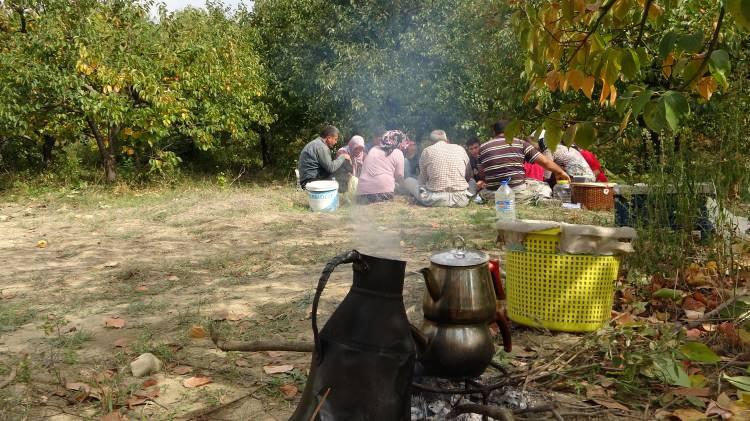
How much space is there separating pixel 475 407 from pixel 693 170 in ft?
8.27

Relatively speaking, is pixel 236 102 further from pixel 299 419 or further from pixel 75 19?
pixel 299 419

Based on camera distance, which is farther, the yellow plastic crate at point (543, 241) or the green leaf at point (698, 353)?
the yellow plastic crate at point (543, 241)

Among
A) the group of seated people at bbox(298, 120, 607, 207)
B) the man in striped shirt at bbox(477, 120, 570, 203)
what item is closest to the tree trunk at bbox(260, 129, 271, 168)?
the group of seated people at bbox(298, 120, 607, 207)

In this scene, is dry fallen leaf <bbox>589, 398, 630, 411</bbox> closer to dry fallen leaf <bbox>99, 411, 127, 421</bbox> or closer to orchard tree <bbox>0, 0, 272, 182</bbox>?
dry fallen leaf <bbox>99, 411, 127, 421</bbox>

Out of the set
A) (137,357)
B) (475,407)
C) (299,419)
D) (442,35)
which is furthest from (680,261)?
(442,35)

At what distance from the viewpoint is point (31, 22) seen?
11.3 metres

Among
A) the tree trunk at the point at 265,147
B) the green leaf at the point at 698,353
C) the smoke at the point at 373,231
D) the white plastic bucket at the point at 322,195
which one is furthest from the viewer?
the tree trunk at the point at 265,147

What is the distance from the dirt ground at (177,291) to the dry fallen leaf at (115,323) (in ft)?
0.07

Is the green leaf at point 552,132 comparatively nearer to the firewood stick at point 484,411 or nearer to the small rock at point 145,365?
the firewood stick at point 484,411

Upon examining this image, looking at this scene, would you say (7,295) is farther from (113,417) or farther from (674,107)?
(674,107)

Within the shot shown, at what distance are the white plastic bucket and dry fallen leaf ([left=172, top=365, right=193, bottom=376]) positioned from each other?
17.5 feet

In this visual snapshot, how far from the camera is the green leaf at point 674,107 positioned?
1.62 metres

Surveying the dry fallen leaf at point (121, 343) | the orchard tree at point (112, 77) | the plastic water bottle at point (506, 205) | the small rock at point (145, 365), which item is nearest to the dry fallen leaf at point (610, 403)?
the small rock at point (145, 365)

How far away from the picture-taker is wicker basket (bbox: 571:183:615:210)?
7.72 meters
